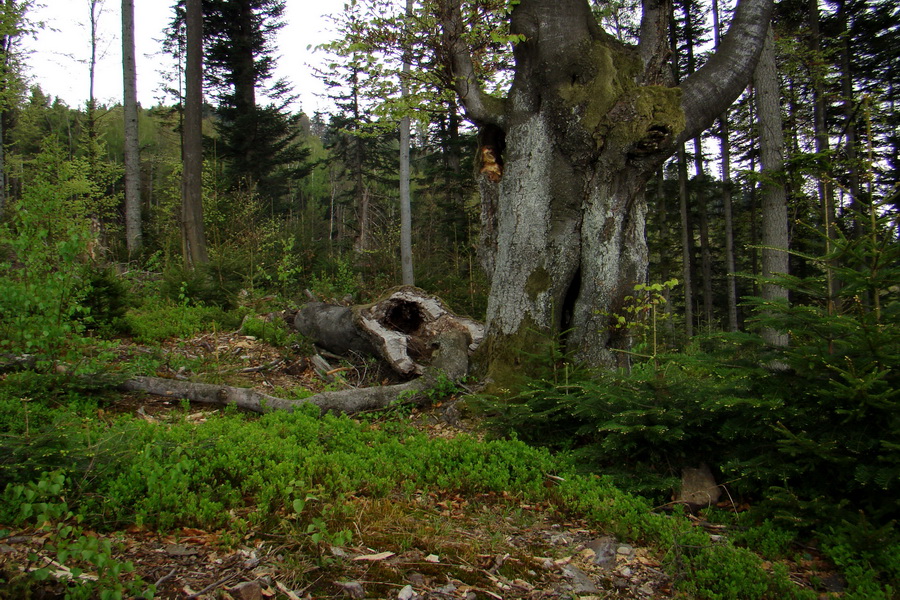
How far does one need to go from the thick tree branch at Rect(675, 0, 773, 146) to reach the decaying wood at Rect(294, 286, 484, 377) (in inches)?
144

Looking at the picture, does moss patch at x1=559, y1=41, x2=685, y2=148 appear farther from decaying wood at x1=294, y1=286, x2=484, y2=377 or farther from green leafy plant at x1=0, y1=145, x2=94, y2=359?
green leafy plant at x1=0, y1=145, x2=94, y2=359

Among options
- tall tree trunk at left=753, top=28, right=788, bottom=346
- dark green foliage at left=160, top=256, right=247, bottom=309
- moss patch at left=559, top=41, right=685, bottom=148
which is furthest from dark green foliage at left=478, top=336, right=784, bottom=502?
dark green foliage at left=160, top=256, right=247, bottom=309

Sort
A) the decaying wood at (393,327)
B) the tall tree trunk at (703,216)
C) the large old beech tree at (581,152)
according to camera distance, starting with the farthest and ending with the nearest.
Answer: the tall tree trunk at (703,216) < the decaying wood at (393,327) < the large old beech tree at (581,152)

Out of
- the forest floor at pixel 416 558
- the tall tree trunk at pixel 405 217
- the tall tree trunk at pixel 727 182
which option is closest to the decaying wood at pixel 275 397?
the forest floor at pixel 416 558

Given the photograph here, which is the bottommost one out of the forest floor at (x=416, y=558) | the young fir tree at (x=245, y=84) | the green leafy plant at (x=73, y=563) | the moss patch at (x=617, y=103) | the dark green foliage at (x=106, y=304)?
the forest floor at (x=416, y=558)

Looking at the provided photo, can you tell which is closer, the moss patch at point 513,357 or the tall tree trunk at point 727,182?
the moss patch at point 513,357

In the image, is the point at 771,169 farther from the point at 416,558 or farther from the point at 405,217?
the point at 416,558

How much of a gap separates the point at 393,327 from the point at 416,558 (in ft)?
15.0

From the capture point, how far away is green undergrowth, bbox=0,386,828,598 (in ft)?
8.07

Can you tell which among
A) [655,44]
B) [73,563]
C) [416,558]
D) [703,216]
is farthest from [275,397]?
[703,216]

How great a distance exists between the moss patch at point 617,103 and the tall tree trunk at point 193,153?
30.1 feet

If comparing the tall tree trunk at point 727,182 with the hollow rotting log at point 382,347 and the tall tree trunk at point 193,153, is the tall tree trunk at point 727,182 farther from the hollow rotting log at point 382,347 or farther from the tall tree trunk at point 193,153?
the tall tree trunk at point 193,153

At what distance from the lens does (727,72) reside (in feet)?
19.2

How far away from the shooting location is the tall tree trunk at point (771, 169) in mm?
9383
